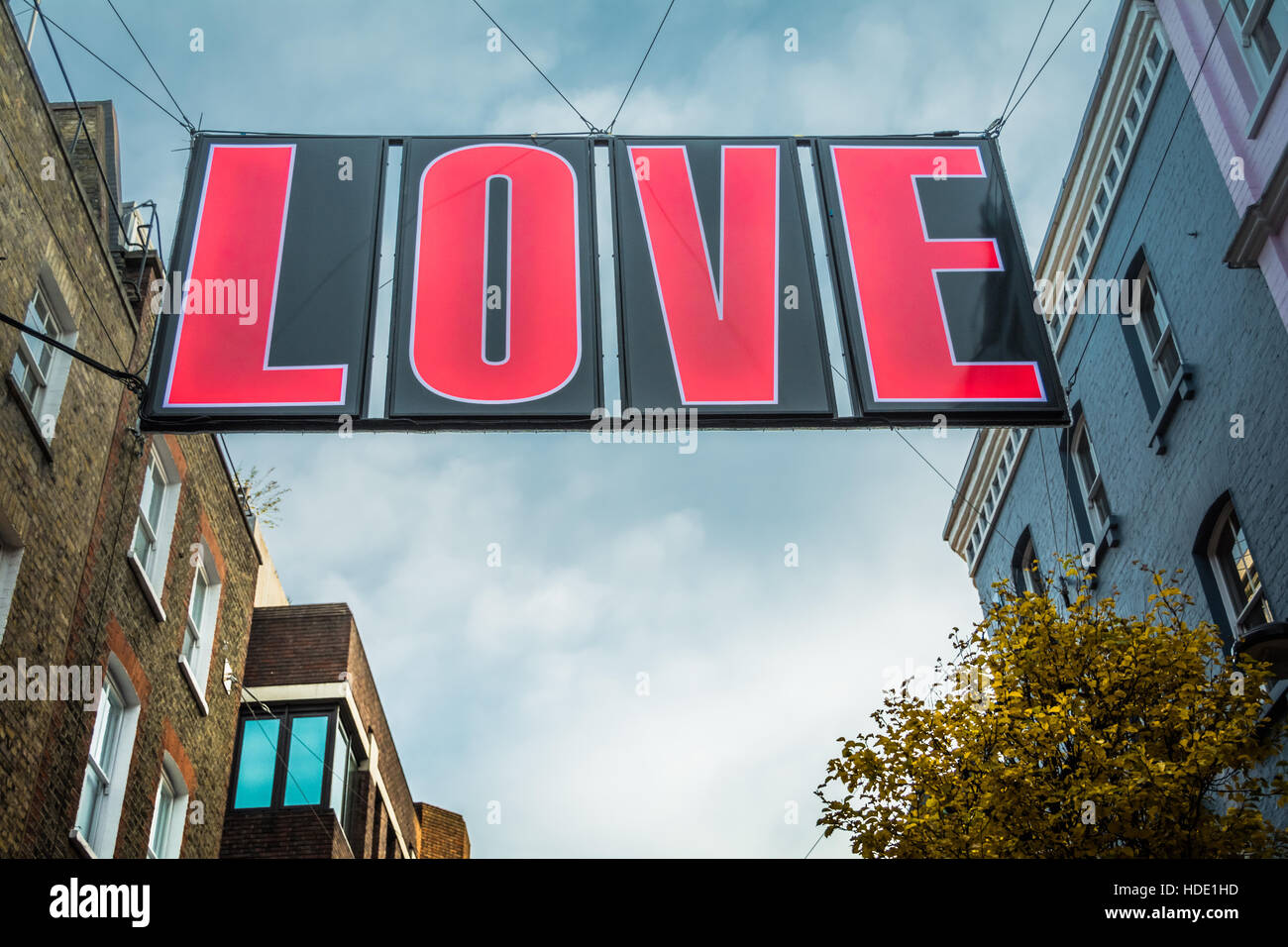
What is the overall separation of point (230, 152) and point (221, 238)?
1220 mm

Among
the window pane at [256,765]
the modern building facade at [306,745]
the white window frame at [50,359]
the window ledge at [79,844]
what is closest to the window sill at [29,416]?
the white window frame at [50,359]

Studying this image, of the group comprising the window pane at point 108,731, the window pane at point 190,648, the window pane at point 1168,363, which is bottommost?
the window pane at point 108,731

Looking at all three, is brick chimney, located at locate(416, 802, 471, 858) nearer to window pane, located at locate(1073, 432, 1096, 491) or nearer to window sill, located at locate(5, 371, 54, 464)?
window pane, located at locate(1073, 432, 1096, 491)

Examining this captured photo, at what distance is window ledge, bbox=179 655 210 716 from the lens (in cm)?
1756

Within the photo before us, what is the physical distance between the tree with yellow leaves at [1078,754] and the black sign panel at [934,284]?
3715 mm

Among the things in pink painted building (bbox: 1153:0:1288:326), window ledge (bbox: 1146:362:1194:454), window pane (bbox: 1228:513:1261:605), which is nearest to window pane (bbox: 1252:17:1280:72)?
pink painted building (bbox: 1153:0:1288:326)

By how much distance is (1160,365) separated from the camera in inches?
683

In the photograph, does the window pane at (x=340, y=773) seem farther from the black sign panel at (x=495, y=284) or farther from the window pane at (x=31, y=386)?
the black sign panel at (x=495, y=284)

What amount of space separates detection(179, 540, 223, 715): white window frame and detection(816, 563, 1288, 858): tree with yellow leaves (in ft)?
32.1

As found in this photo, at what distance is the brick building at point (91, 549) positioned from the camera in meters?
12.7

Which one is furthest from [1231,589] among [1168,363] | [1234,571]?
[1168,363]

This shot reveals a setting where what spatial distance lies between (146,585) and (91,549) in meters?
1.70

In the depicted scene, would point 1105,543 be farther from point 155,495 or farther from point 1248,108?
point 155,495

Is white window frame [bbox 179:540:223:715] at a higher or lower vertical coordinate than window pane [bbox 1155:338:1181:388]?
lower
